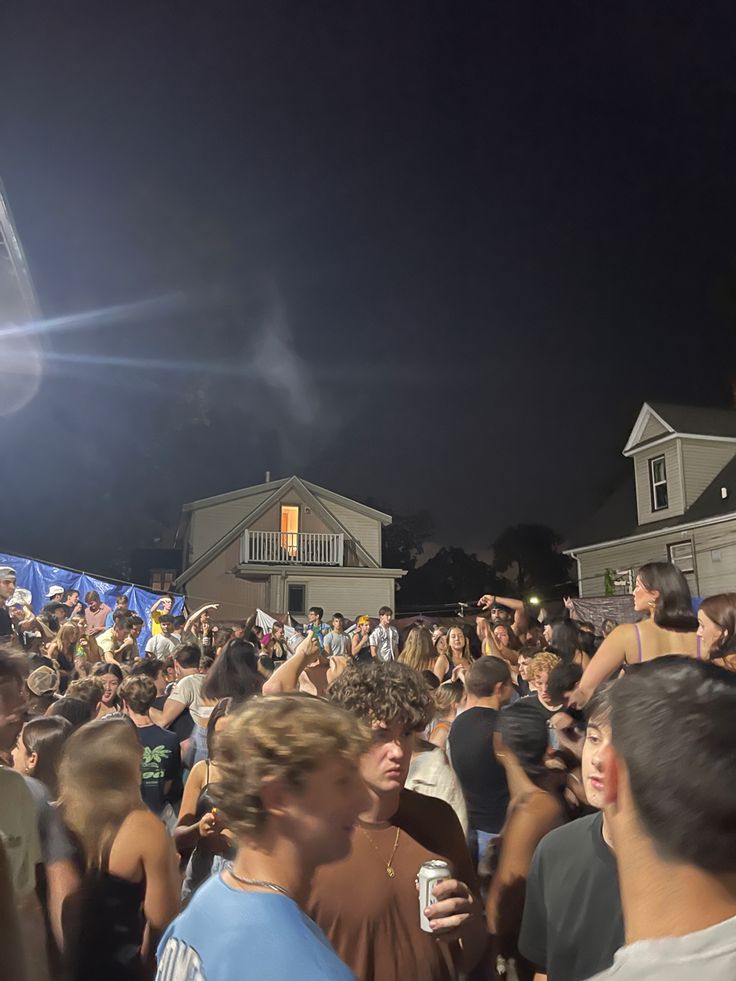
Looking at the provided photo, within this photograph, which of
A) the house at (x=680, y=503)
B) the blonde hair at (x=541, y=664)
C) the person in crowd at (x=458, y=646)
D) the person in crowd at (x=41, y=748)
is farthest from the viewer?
the house at (x=680, y=503)

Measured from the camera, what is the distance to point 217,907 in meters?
1.49

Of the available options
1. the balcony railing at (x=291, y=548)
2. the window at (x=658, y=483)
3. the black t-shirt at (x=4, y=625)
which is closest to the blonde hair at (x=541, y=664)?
the black t-shirt at (x=4, y=625)

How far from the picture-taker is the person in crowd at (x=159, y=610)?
561 inches

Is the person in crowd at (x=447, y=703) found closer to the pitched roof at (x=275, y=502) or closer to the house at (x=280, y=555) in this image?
the house at (x=280, y=555)

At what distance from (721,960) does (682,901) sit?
0.35 ft

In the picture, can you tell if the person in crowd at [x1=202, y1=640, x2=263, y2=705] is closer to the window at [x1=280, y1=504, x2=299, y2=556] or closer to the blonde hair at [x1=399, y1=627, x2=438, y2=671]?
the blonde hair at [x1=399, y1=627, x2=438, y2=671]

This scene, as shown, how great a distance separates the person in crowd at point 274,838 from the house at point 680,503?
20.2 meters

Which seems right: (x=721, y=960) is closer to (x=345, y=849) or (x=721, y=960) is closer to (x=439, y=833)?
(x=345, y=849)

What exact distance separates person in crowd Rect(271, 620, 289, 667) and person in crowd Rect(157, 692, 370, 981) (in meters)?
13.1

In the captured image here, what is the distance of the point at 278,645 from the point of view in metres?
15.4

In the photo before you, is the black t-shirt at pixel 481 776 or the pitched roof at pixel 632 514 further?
the pitched roof at pixel 632 514

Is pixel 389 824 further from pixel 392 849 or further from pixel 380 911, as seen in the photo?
pixel 380 911

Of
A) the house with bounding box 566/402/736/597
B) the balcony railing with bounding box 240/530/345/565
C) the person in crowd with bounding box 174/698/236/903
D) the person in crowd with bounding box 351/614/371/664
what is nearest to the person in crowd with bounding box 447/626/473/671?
the person in crowd with bounding box 351/614/371/664

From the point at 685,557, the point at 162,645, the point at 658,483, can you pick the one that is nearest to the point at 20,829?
the point at 162,645
